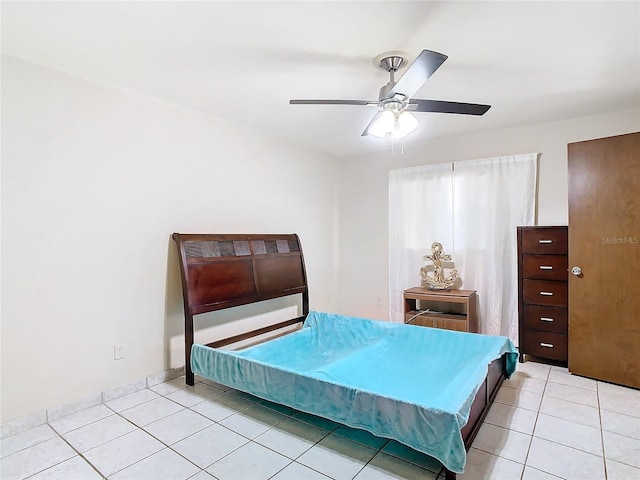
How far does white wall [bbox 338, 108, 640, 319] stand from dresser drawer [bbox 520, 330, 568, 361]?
3.96 feet

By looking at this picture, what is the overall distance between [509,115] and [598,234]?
55.5 inches

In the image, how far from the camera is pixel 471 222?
427 centimetres

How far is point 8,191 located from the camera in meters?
2.34

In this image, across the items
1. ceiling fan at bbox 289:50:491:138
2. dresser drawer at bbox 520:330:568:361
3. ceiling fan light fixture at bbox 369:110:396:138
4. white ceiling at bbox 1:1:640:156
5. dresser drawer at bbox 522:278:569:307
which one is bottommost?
dresser drawer at bbox 520:330:568:361

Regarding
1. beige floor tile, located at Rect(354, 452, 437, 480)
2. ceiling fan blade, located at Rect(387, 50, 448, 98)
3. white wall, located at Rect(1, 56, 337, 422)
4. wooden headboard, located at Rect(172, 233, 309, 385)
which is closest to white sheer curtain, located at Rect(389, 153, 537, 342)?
wooden headboard, located at Rect(172, 233, 309, 385)

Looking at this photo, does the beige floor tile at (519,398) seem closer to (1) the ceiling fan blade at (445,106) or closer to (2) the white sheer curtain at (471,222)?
(2) the white sheer curtain at (471,222)

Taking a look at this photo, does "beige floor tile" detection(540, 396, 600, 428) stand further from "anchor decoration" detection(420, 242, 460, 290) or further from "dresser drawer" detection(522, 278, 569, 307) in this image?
"anchor decoration" detection(420, 242, 460, 290)

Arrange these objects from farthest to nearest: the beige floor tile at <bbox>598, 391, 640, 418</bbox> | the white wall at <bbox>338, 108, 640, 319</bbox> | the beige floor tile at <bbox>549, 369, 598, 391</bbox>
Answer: the white wall at <bbox>338, 108, 640, 319</bbox>, the beige floor tile at <bbox>549, 369, 598, 391</bbox>, the beige floor tile at <bbox>598, 391, 640, 418</bbox>

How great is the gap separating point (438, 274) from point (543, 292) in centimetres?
113

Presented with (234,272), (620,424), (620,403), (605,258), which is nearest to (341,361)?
(234,272)

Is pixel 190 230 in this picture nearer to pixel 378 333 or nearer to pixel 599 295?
pixel 378 333

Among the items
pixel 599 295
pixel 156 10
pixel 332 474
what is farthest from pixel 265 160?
pixel 599 295

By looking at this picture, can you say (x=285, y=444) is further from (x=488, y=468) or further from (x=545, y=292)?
(x=545, y=292)

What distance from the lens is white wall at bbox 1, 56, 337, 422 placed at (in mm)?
2387
